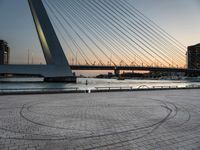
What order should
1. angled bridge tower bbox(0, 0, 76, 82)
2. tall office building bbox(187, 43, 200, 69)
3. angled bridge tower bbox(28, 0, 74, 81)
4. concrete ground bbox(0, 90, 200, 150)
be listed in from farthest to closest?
1. tall office building bbox(187, 43, 200, 69)
2. angled bridge tower bbox(0, 0, 76, 82)
3. angled bridge tower bbox(28, 0, 74, 81)
4. concrete ground bbox(0, 90, 200, 150)

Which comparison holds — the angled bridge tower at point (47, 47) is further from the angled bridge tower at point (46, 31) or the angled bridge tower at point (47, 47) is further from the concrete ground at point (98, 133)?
the concrete ground at point (98, 133)

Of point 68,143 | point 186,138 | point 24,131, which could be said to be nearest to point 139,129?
point 186,138

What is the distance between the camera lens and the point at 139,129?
607 cm

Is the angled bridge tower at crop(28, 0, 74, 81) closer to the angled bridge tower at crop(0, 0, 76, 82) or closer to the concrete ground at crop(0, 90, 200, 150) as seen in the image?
the angled bridge tower at crop(0, 0, 76, 82)

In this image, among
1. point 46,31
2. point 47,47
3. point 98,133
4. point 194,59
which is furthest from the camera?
point 194,59

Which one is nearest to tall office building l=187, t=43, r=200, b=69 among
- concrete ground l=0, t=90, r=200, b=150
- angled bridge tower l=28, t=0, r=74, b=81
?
angled bridge tower l=28, t=0, r=74, b=81

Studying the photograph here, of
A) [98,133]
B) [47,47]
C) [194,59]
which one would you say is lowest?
[98,133]

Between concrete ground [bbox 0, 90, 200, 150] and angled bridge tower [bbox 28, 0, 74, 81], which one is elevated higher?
angled bridge tower [bbox 28, 0, 74, 81]

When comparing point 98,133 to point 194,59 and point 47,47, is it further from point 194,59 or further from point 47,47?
point 194,59

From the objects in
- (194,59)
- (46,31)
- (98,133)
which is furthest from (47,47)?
(194,59)

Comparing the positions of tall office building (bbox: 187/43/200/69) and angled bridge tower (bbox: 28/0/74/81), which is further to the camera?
tall office building (bbox: 187/43/200/69)

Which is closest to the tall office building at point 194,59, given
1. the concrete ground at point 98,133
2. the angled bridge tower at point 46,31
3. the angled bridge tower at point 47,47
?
the angled bridge tower at point 47,47

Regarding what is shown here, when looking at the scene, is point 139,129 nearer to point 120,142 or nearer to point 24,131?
point 120,142

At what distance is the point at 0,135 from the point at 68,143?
2.04m
